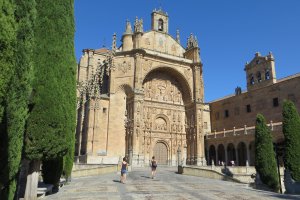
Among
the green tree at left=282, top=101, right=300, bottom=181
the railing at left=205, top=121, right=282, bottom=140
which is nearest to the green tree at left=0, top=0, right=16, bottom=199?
the green tree at left=282, top=101, right=300, bottom=181

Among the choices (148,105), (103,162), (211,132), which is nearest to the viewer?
(103,162)

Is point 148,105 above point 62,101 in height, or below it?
above

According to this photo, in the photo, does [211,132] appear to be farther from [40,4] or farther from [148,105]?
[40,4]

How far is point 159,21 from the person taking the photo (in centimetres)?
3909

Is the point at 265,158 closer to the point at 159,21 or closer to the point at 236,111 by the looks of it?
the point at 236,111

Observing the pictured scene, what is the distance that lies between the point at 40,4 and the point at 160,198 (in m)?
7.65

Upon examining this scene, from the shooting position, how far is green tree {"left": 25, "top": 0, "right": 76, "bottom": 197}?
788cm

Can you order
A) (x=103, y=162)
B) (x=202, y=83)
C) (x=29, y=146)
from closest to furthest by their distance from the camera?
(x=29, y=146) → (x=103, y=162) → (x=202, y=83)

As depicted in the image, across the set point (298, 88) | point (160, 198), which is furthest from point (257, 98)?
point (160, 198)

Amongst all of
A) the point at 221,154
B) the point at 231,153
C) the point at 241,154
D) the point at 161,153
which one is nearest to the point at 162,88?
the point at 161,153

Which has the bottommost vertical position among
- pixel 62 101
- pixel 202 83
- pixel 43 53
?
pixel 62 101

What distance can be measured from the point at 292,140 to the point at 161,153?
20.9 metres

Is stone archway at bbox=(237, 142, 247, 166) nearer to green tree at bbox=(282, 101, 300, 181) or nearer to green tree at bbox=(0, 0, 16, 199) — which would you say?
green tree at bbox=(282, 101, 300, 181)

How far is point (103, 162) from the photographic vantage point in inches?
1119
